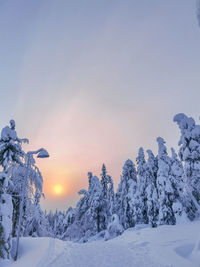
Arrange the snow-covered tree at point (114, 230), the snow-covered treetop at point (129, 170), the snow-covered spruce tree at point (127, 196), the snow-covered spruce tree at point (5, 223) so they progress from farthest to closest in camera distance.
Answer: the snow-covered treetop at point (129, 170) < the snow-covered spruce tree at point (127, 196) < the snow-covered tree at point (114, 230) < the snow-covered spruce tree at point (5, 223)

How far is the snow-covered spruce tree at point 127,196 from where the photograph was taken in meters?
32.8

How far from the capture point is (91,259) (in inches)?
369

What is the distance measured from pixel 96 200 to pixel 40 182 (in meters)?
22.0

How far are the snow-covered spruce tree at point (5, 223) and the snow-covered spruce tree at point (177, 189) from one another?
20.1 meters

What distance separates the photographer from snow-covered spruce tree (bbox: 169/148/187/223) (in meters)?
23.1

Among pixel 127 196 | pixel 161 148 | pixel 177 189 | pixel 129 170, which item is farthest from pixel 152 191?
pixel 129 170

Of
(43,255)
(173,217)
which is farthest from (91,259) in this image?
(173,217)

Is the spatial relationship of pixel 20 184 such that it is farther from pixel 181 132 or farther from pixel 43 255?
pixel 181 132

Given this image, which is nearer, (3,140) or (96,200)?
(3,140)

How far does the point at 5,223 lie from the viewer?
32.3 feet

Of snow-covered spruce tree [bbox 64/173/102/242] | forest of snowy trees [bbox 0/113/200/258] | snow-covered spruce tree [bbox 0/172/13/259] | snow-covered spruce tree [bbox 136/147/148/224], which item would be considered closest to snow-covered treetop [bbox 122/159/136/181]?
forest of snowy trees [bbox 0/113/200/258]

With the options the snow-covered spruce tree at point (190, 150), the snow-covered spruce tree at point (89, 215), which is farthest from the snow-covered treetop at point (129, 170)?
the snow-covered spruce tree at point (190, 150)

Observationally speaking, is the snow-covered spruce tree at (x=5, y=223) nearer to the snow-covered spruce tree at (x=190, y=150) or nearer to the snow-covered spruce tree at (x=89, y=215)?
the snow-covered spruce tree at (x=190, y=150)

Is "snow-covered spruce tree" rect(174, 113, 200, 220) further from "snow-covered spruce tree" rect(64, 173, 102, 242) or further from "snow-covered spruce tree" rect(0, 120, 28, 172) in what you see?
Result: "snow-covered spruce tree" rect(64, 173, 102, 242)
